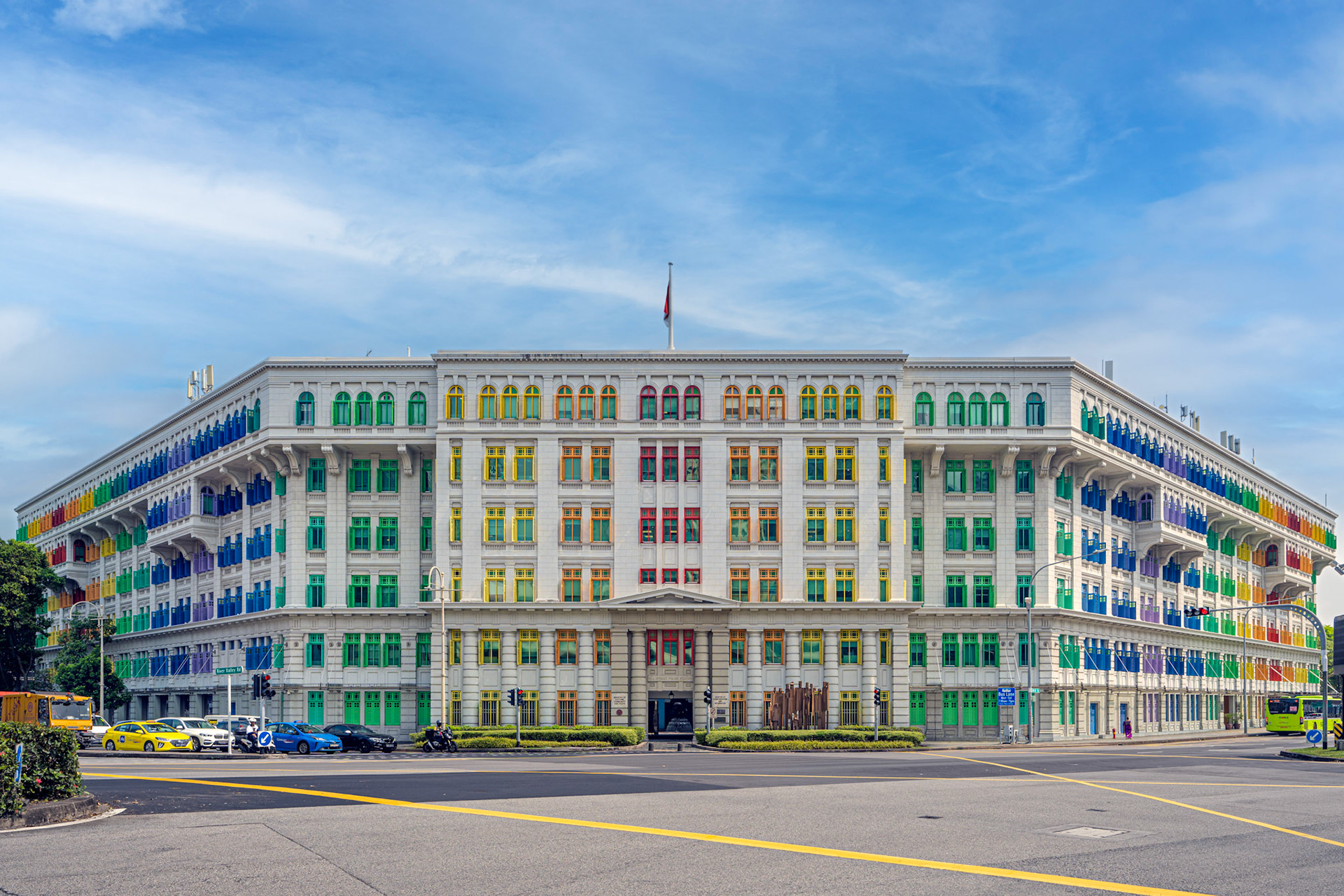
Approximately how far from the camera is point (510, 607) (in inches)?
2729

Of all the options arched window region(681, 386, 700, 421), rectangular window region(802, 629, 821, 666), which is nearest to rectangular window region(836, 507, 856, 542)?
rectangular window region(802, 629, 821, 666)

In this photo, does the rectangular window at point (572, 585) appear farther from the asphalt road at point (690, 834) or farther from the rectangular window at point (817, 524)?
the asphalt road at point (690, 834)

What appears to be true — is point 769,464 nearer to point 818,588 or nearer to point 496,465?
point 818,588

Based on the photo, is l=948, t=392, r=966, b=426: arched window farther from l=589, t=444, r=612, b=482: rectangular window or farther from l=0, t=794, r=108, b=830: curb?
l=0, t=794, r=108, b=830: curb

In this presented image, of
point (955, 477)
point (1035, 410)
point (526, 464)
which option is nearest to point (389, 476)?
point (526, 464)

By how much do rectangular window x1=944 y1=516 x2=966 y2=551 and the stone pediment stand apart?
13396mm

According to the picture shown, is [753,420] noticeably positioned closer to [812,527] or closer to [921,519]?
[812,527]

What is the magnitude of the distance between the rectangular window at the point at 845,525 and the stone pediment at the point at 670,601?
6973mm

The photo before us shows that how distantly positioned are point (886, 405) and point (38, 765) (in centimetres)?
5449

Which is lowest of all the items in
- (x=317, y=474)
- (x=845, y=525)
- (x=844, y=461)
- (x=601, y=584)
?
(x=601, y=584)

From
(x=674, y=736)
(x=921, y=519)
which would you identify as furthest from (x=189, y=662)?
(x=921, y=519)

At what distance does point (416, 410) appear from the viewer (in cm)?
7219

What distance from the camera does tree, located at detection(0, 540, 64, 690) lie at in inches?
3371

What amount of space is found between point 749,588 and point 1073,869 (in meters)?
52.6
